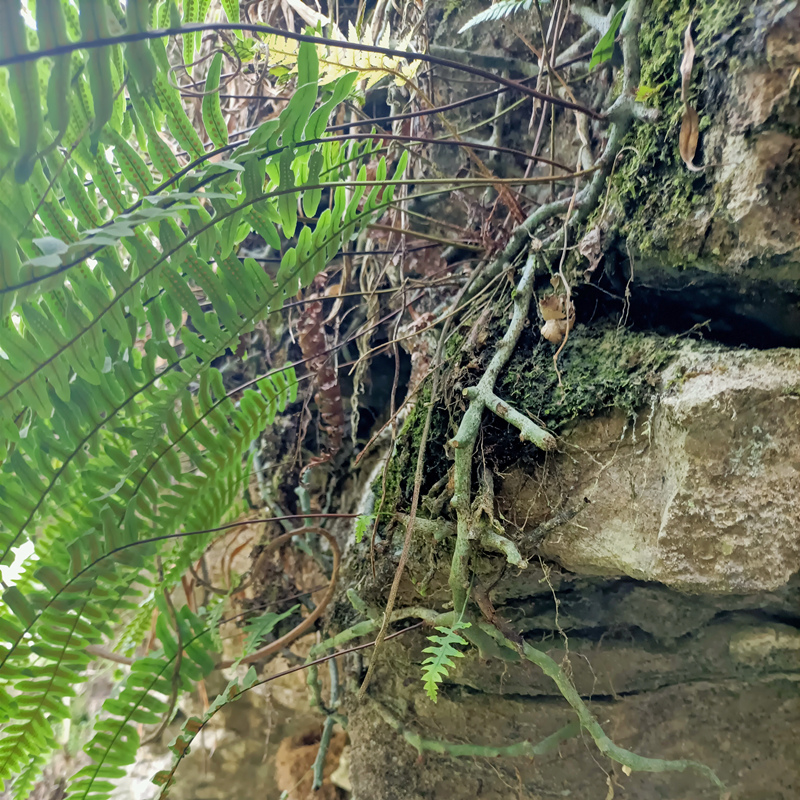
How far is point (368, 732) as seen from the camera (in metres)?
1.33

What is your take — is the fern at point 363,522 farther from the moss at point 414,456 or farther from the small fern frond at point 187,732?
the small fern frond at point 187,732

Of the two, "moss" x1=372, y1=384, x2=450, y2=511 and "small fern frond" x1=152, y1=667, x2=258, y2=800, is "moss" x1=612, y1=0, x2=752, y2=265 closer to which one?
"moss" x1=372, y1=384, x2=450, y2=511

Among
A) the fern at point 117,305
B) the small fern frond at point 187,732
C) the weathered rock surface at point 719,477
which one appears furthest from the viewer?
the small fern frond at point 187,732

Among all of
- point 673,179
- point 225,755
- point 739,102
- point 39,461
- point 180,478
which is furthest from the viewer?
point 225,755

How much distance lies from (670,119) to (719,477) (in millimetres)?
648

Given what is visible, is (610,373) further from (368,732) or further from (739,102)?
(368,732)

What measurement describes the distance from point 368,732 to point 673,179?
1.42m

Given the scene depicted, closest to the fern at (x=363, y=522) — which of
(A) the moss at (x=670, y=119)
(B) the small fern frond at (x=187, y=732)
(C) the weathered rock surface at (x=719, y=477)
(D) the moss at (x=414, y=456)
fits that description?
(D) the moss at (x=414, y=456)

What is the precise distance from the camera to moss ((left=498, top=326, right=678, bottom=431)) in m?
0.94

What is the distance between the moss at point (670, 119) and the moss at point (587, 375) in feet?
0.56

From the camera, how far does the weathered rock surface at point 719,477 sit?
804 mm

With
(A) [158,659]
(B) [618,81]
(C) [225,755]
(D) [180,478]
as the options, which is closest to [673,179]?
(B) [618,81]

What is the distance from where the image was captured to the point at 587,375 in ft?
3.28

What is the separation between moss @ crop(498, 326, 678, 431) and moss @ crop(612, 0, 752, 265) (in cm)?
17
